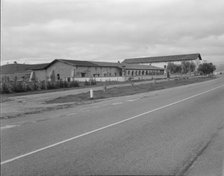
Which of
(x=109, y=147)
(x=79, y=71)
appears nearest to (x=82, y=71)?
(x=79, y=71)

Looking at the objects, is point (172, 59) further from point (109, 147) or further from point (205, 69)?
point (109, 147)

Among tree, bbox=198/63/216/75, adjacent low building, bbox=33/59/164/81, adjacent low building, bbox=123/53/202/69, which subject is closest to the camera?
adjacent low building, bbox=33/59/164/81

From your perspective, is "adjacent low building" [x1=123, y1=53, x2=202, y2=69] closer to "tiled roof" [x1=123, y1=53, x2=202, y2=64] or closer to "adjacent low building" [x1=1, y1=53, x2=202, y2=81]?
"tiled roof" [x1=123, y1=53, x2=202, y2=64]

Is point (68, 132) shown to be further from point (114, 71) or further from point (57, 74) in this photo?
point (114, 71)

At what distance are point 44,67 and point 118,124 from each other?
71.1 m

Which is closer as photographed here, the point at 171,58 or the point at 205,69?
the point at 205,69

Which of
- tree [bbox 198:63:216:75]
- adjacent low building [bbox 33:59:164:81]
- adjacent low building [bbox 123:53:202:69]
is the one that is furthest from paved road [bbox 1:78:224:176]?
adjacent low building [bbox 123:53:202:69]

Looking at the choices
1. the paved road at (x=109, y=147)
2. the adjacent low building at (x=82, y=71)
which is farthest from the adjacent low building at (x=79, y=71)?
the paved road at (x=109, y=147)


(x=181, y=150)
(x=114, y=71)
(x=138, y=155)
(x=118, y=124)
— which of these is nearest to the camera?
(x=138, y=155)

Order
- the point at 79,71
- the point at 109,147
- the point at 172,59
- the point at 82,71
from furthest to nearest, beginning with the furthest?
1. the point at 172,59
2. the point at 82,71
3. the point at 79,71
4. the point at 109,147

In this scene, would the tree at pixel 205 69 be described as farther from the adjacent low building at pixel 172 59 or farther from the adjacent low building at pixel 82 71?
the adjacent low building at pixel 82 71

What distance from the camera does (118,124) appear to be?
408 inches

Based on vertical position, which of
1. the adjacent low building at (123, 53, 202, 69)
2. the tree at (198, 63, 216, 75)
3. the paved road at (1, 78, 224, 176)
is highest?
the adjacent low building at (123, 53, 202, 69)

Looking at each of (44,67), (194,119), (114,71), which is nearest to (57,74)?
(44,67)
